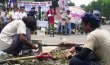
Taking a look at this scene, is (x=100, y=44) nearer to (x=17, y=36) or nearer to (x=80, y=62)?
(x=80, y=62)

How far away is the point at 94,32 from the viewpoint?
6762 mm

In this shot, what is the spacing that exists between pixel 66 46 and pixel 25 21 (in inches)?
42.6

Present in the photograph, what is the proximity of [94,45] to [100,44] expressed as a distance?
0.17m

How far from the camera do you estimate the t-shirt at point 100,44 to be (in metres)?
6.71

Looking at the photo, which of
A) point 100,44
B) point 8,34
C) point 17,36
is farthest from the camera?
point 8,34

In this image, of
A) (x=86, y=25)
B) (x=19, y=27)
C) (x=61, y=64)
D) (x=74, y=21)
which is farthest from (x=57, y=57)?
(x=74, y=21)

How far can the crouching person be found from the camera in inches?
369

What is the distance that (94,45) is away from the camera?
6.74 meters

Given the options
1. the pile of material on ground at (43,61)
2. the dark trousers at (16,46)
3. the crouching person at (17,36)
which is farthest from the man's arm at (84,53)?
the dark trousers at (16,46)

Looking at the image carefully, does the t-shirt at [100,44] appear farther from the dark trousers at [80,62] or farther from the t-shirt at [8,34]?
the t-shirt at [8,34]

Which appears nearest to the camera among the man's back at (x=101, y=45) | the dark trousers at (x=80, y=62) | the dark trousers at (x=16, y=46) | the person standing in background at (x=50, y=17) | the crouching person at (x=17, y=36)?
the man's back at (x=101, y=45)

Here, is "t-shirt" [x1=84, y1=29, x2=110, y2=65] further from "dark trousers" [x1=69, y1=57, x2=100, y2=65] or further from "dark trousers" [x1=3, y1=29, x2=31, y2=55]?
"dark trousers" [x1=3, y1=29, x2=31, y2=55]

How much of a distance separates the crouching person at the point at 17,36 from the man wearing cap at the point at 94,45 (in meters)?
2.57

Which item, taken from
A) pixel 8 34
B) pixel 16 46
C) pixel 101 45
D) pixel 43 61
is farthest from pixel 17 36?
pixel 101 45
